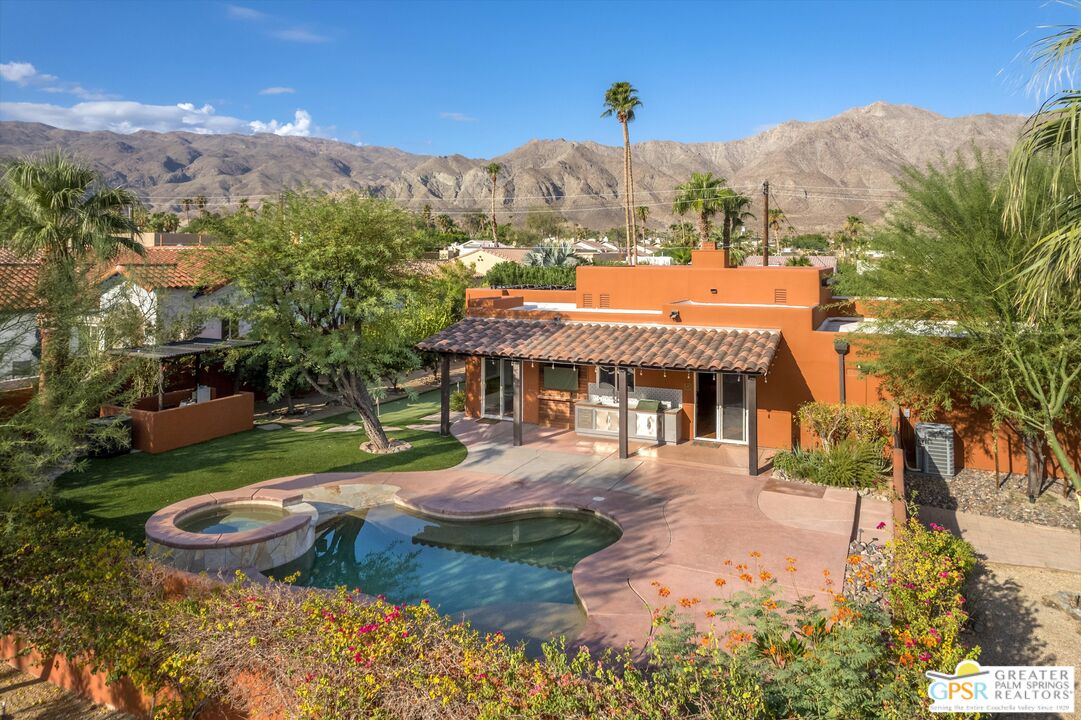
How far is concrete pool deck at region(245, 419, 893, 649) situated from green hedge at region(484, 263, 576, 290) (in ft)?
89.2

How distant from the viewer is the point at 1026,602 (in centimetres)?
1005

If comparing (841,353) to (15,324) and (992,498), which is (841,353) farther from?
(15,324)

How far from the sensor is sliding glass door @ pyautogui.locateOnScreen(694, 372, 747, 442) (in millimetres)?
17938

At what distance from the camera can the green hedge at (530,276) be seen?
45.3 m

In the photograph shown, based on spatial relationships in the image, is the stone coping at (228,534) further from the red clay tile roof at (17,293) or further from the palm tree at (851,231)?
the palm tree at (851,231)

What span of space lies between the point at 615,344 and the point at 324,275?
7381mm

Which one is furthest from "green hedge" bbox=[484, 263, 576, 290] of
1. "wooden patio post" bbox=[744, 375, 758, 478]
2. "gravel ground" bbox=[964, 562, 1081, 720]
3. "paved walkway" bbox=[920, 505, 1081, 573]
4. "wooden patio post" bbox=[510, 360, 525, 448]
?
"gravel ground" bbox=[964, 562, 1081, 720]

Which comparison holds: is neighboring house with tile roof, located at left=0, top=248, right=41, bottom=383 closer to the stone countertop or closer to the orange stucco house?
the orange stucco house

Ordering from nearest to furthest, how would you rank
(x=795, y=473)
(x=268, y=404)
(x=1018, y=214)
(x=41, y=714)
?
(x=1018, y=214), (x=41, y=714), (x=795, y=473), (x=268, y=404)

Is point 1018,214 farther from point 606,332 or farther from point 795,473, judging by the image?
point 606,332

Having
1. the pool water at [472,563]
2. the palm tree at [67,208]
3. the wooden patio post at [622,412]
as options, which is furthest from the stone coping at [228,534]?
the wooden patio post at [622,412]

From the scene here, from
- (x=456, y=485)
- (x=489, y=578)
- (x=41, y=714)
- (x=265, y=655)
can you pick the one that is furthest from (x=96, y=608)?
(x=456, y=485)

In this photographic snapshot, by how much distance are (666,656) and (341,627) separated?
301cm

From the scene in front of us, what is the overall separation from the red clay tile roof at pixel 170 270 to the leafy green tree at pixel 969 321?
51.7 feet
